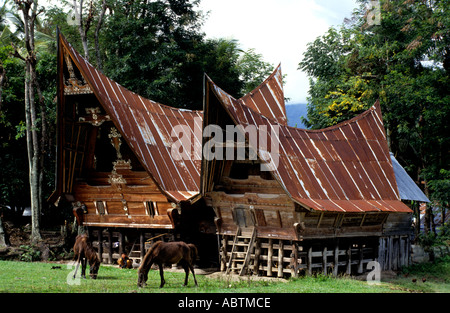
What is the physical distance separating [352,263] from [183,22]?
24231 millimetres

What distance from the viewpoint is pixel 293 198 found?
18.0 metres

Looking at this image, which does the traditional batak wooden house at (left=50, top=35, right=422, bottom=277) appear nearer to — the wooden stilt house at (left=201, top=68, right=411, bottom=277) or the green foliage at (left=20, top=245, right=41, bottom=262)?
the wooden stilt house at (left=201, top=68, right=411, bottom=277)

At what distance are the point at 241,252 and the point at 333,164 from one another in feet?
16.8

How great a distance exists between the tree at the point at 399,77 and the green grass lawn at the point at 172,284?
43.0 ft

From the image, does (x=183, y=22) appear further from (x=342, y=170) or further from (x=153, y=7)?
(x=342, y=170)

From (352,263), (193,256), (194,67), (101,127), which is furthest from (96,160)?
(194,67)

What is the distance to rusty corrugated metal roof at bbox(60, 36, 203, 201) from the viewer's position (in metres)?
21.2

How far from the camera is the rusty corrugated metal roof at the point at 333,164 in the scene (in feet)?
61.8

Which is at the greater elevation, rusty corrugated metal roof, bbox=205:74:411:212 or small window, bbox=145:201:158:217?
rusty corrugated metal roof, bbox=205:74:411:212

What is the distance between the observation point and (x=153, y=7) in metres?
37.8

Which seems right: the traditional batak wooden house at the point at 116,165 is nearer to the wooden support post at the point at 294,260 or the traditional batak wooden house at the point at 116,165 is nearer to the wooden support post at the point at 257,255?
the wooden support post at the point at 257,255

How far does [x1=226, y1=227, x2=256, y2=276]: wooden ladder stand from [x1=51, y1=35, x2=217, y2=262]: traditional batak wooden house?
2.18 meters

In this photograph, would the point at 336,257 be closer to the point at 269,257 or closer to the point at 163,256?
the point at 269,257

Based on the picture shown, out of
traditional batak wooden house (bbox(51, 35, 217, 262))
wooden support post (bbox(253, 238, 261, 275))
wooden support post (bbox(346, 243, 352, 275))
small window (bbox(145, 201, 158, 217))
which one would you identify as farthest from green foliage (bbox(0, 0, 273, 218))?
wooden support post (bbox(346, 243, 352, 275))
